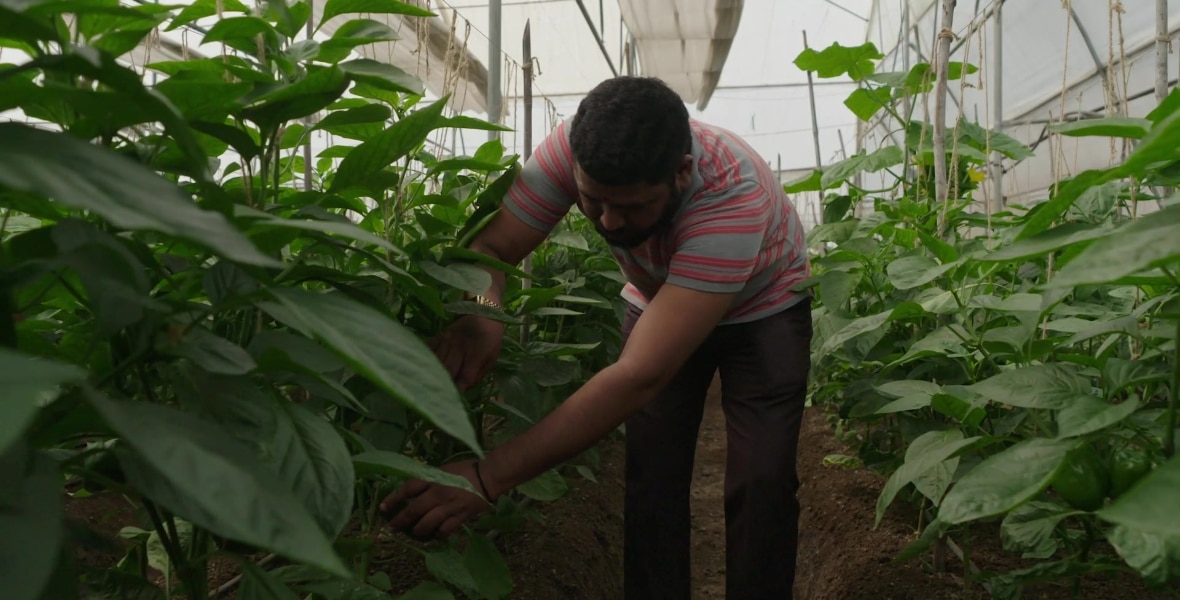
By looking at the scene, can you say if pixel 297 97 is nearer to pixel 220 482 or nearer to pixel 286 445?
pixel 286 445

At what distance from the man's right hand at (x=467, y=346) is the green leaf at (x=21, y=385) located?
0.93 m

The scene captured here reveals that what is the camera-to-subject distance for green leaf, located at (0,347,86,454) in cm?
38

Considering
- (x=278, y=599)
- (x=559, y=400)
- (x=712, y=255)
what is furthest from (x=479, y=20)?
(x=278, y=599)

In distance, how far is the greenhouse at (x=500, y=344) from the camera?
58 centimetres

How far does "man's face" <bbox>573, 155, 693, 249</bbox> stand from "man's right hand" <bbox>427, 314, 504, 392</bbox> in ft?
0.81

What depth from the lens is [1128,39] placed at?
5.13 meters

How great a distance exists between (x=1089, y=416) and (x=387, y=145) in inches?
29.7

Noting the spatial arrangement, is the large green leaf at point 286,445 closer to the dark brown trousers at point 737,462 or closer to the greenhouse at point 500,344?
the greenhouse at point 500,344

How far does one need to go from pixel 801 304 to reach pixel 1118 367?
790 mm

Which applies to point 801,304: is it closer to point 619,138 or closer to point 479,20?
point 619,138

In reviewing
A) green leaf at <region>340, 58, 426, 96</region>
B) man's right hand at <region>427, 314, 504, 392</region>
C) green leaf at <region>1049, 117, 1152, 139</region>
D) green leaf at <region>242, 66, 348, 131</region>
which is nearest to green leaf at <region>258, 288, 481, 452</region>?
green leaf at <region>242, 66, 348, 131</region>

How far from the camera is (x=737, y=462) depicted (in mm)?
1779

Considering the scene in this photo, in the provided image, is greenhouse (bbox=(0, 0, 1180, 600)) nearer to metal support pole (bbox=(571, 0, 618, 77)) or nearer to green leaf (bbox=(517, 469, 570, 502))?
green leaf (bbox=(517, 469, 570, 502))

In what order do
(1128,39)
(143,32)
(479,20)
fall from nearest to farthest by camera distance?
(143,32) → (1128,39) → (479,20)
